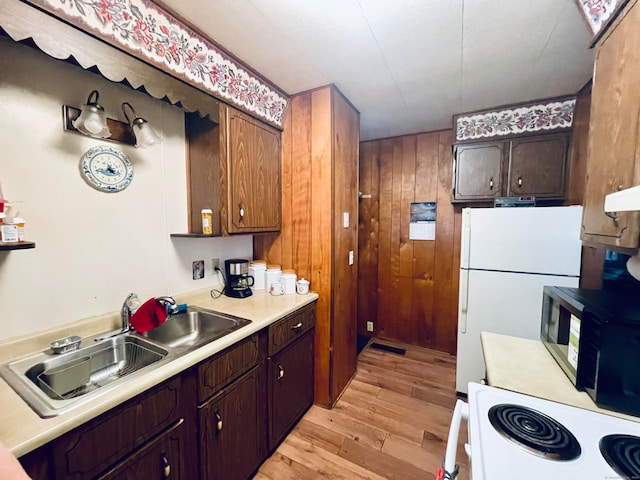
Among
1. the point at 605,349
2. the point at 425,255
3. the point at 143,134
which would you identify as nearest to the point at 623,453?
the point at 605,349

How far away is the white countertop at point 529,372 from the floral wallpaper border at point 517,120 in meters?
1.82

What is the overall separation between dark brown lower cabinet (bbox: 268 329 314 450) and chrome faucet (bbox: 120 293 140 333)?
0.75 meters

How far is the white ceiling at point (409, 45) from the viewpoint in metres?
1.22

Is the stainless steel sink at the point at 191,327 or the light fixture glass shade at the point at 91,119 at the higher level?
the light fixture glass shade at the point at 91,119

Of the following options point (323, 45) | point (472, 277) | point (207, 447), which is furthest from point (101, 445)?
point (472, 277)

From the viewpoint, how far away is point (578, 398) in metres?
0.95

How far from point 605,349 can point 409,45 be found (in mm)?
1610

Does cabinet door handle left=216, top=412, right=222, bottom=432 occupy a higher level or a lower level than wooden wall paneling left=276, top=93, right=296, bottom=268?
lower

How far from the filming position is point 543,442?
2.39 feet

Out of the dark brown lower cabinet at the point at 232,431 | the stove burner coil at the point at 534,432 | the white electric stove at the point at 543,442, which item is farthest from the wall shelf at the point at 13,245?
the stove burner coil at the point at 534,432

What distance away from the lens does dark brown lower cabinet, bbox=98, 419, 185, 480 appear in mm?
884

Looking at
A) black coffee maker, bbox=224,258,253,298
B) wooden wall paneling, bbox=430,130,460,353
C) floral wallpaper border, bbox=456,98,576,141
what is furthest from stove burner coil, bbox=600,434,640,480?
floral wallpaper border, bbox=456,98,576,141

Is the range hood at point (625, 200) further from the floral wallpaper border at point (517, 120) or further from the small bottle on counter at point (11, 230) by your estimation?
the floral wallpaper border at point (517, 120)

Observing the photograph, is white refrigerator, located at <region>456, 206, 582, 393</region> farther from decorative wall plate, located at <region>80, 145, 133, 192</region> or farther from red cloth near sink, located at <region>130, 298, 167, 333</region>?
decorative wall plate, located at <region>80, 145, 133, 192</region>
